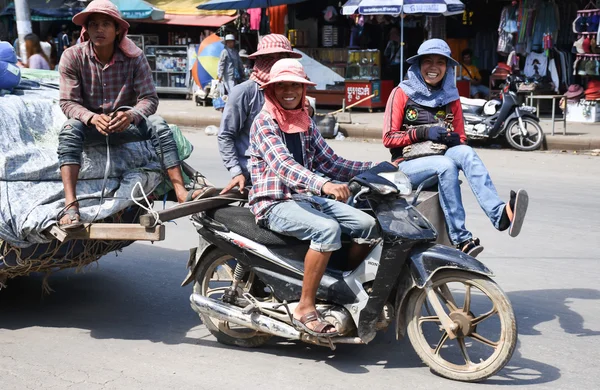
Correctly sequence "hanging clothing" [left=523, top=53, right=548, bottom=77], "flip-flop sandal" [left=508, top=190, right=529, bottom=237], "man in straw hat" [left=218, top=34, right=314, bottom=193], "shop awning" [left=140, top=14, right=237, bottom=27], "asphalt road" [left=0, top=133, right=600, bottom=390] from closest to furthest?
"asphalt road" [left=0, top=133, right=600, bottom=390], "flip-flop sandal" [left=508, top=190, right=529, bottom=237], "man in straw hat" [left=218, top=34, right=314, bottom=193], "hanging clothing" [left=523, top=53, right=548, bottom=77], "shop awning" [left=140, top=14, right=237, bottom=27]

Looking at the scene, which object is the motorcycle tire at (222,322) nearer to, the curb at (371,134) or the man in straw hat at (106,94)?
the man in straw hat at (106,94)

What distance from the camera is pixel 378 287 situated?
4309 millimetres

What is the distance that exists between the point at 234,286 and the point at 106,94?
1.52 m

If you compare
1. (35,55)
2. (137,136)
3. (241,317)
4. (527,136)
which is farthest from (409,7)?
(241,317)

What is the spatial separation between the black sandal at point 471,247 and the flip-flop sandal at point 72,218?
2.20 metres

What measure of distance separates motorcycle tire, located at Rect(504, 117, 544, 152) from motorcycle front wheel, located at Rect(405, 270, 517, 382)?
9250 millimetres

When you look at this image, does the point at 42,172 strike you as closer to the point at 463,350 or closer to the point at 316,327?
the point at 316,327

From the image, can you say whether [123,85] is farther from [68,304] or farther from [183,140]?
[68,304]

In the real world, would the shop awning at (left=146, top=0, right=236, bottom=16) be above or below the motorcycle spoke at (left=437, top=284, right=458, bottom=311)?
above

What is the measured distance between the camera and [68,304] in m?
5.82

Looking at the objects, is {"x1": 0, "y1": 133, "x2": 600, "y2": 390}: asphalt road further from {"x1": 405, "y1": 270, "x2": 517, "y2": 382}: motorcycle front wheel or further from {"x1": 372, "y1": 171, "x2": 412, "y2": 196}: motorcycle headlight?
Answer: {"x1": 372, "y1": 171, "x2": 412, "y2": 196}: motorcycle headlight

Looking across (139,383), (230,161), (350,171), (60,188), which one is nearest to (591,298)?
(350,171)

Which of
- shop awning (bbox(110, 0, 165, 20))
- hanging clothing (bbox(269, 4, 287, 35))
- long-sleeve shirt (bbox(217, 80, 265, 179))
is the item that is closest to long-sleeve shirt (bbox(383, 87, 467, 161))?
long-sleeve shirt (bbox(217, 80, 265, 179))

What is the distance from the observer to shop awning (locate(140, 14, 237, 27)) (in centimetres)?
2133
